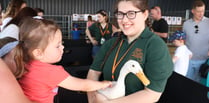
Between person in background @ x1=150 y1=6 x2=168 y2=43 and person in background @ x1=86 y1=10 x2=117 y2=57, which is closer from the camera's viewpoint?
person in background @ x1=150 y1=6 x2=168 y2=43

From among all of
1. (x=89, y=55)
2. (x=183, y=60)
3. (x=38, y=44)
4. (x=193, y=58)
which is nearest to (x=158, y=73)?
(x=38, y=44)

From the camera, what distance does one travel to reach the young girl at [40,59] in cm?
103

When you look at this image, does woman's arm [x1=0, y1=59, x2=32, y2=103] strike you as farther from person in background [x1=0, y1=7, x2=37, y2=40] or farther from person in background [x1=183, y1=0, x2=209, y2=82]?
person in background [x1=183, y1=0, x2=209, y2=82]

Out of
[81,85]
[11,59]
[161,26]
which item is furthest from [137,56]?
[161,26]

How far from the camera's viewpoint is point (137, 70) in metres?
1.07

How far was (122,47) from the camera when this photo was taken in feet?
4.06

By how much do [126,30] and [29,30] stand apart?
19.4 inches

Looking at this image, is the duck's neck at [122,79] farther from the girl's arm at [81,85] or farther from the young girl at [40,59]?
the young girl at [40,59]

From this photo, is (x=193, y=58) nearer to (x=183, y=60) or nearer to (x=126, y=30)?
(x=183, y=60)

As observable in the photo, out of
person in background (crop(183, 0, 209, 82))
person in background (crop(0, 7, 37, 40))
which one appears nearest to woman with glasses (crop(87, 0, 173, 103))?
person in background (crop(0, 7, 37, 40))

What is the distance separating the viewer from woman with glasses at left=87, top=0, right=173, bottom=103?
3.51ft

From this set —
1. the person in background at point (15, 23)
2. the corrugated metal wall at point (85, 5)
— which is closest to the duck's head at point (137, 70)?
the person in background at point (15, 23)

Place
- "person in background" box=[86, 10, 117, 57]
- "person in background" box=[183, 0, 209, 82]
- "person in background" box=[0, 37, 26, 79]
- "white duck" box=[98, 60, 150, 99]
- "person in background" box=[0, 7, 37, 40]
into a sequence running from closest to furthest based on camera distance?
1. "person in background" box=[0, 37, 26, 79]
2. "white duck" box=[98, 60, 150, 99]
3. "person in background" box=[0, 7, 37, 40]
4. "person in background" box=[183, 0, 209, 82]
5. "person in background" box=[86, 10, 117, 57]

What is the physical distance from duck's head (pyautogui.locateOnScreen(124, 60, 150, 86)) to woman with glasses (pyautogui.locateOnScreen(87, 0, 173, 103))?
0.03m
